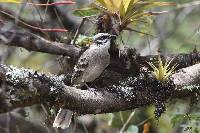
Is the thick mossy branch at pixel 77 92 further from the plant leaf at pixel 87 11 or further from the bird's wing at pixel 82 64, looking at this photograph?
the plant leaf at pixel 87 11

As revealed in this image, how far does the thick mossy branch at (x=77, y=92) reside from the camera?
7.97 ft

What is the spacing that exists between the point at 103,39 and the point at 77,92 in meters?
0.83

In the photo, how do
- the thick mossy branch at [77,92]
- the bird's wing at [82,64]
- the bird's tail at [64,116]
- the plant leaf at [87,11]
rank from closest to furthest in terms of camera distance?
the thick mossy branch at [77,92] → the bird's tail at [64,116] → the bird's wing at [82,64] → the plant leaf at [87,11]

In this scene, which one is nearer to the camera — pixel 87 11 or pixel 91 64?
pixel 91 64

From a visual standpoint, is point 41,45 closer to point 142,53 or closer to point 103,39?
point 103,39

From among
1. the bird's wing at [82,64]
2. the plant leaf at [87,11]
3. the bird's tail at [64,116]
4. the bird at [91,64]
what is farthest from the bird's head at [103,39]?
the bird's tail at [64,116]

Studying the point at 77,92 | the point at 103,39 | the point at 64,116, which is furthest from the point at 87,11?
the point at 77,92

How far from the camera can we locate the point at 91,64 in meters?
3.65

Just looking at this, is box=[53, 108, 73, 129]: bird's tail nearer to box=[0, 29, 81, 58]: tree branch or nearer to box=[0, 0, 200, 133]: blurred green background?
box=[0, 0, 200, 133]: blurred green background

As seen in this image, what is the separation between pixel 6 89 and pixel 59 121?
96cm

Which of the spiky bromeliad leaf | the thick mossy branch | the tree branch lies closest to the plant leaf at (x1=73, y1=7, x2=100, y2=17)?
the spiky bromeliad leaf

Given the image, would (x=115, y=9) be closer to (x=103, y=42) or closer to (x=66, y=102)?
(x=103, y=42)

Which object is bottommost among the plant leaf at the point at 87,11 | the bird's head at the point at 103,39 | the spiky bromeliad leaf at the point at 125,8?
the bird's head at the point at 103,39

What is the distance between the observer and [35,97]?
8.10ft
